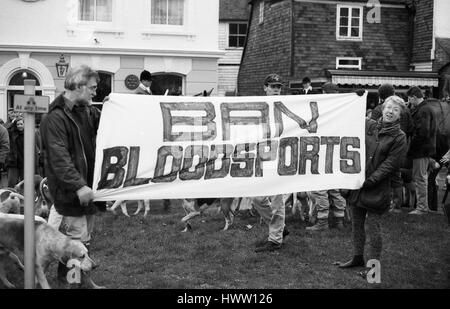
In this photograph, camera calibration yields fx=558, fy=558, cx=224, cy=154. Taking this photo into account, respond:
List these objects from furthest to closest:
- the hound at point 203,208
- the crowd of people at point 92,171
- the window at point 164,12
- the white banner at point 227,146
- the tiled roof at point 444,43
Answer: the tiled roof at point 444,43
the window at point 164,12
the hound at point 203,208
the white banner at point 227,146
the crowd of people at point 92,171

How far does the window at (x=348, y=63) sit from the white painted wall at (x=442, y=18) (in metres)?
3.68

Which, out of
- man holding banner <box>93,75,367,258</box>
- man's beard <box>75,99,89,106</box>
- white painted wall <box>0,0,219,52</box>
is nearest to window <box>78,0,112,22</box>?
white painted wall <box>0,0,219,52</box>

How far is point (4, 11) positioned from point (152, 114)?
12093 mm

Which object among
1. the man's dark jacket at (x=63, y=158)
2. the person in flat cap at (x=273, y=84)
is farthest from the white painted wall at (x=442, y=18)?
the man's dark jacket at (x=63, y=158)

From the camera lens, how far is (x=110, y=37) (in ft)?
56.0

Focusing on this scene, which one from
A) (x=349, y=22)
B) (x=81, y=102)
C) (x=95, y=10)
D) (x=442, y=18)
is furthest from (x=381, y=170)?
(x=442, y=18)

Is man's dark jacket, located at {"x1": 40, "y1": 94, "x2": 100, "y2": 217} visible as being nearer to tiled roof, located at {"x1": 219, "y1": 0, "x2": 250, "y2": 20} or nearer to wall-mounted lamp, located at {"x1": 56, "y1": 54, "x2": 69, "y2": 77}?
wall-mounted lamp, located at {"x1": 56, "y1": 54, "x2": 69, "y2": 77}

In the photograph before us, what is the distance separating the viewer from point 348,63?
86.5 ft

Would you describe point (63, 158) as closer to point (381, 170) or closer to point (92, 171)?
point (92, 171)

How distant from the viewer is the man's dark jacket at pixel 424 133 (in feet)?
32.4

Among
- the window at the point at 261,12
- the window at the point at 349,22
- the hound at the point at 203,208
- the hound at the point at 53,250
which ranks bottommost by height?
the hound at the point at 203,208

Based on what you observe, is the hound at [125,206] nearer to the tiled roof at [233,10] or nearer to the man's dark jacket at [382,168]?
the man's dark jacket at [382,168]

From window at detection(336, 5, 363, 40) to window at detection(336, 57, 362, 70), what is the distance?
98 centimetres

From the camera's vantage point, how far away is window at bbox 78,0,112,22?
17078 millimetres
